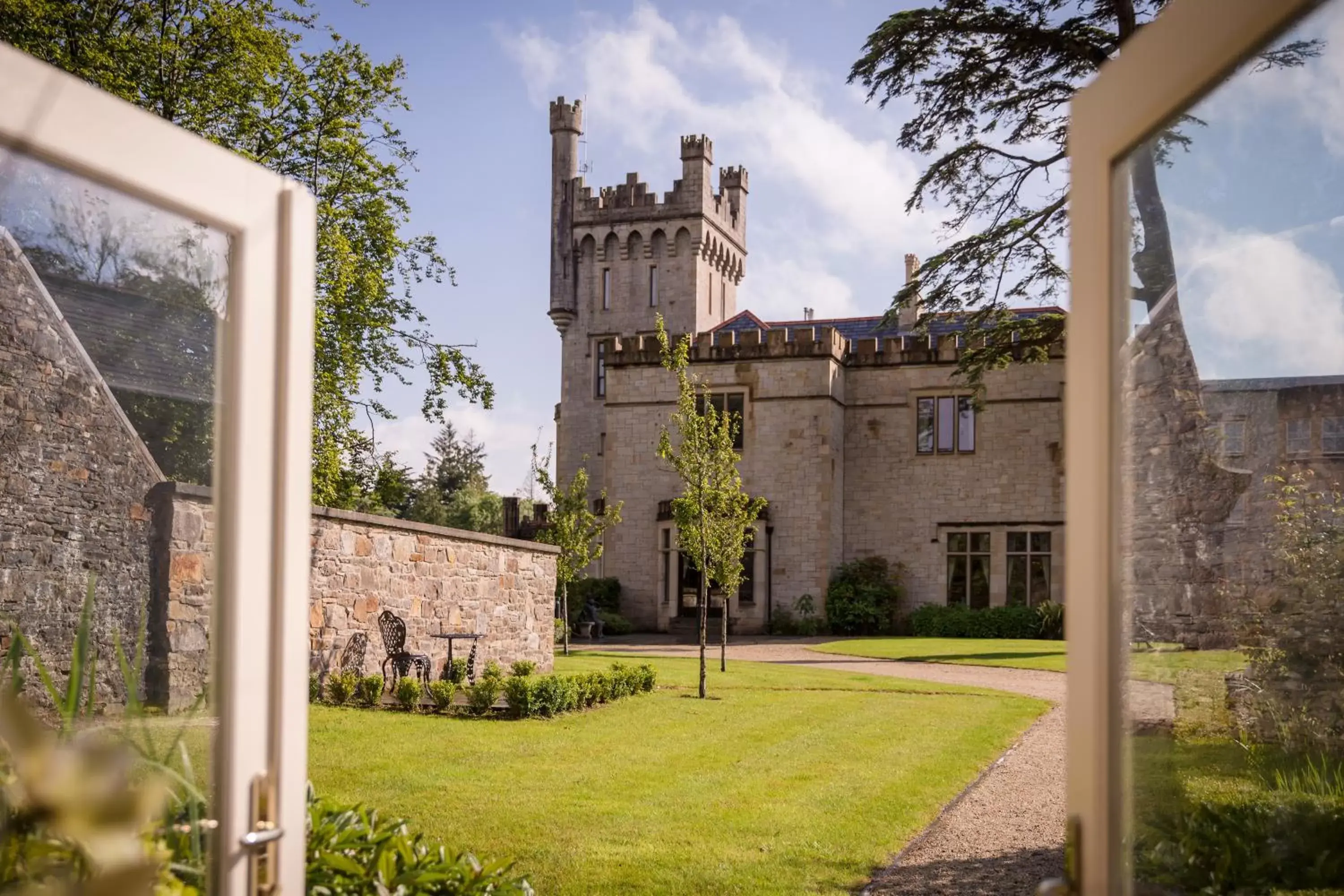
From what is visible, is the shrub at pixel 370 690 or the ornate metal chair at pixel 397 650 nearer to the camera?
the shrub at pixel 370 690

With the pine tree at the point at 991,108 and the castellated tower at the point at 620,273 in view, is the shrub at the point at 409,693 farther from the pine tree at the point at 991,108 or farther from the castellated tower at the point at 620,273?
the castellated tower at the point at 620,273

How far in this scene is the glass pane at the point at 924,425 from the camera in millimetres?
28703

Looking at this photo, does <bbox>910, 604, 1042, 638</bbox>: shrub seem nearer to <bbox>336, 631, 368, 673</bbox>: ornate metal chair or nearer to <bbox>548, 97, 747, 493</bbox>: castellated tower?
<bbox>548, 97, 747, 493</bbox>: castellated tower

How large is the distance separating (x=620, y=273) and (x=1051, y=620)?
1781cm

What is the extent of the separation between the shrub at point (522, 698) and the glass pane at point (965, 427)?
18.4m

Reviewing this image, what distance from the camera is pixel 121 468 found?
7.02 feet

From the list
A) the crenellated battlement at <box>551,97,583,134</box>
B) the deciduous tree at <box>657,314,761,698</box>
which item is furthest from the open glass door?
the crenellated battlement at <box>551,97,583,134</box>

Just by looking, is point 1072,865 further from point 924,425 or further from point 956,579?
point 924,425

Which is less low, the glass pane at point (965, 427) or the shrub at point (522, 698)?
the glass pane at point (965, 427)

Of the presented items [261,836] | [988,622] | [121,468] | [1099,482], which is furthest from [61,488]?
[988,622]

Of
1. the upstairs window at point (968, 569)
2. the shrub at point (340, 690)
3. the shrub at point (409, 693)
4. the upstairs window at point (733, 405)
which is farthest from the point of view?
the upstairs window at point (733, 405)

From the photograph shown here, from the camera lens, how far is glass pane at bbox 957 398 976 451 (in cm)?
2820

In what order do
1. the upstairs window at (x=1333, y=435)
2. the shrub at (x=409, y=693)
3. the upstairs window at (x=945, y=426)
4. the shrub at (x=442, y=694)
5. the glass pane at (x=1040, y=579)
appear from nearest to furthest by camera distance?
1. the upstairs window at (x=1333, y=435)
2. the shrub at (x=409, y=693)
3. the shrub at (x=442, y=694)
4. the glass pane at (x=1040, y=579)
5. the upstairs window at (x=945, y=426)

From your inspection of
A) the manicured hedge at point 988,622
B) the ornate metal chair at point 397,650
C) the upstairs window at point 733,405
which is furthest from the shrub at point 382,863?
the upstairs window at point 733,405
